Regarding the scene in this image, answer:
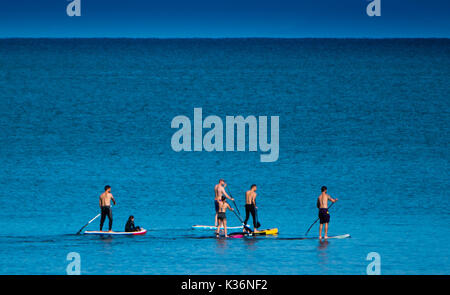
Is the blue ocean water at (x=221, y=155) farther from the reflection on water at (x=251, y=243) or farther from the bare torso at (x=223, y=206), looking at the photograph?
the bare torso at (x=223, y=206)

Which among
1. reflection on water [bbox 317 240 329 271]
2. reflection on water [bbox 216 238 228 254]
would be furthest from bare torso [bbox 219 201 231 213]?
reflection on water [bbox 317 240 329 271]

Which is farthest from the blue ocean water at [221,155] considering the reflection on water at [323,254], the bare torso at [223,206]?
the bare torso at [223,206]

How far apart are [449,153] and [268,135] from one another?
1917cm

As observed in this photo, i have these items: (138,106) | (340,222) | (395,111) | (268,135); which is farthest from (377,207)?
(138,106)

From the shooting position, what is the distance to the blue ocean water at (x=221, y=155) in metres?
27.7

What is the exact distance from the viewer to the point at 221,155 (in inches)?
2761

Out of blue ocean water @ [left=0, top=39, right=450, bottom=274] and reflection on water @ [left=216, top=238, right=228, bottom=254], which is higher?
blue ocean water @ [left=0, top=39, right=450, bottom=274]

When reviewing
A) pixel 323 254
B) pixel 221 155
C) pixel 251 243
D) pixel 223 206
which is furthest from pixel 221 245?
pixel 221 155

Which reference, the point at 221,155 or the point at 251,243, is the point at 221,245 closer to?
the point at 251,243

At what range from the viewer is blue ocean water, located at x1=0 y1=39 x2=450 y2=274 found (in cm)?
2773

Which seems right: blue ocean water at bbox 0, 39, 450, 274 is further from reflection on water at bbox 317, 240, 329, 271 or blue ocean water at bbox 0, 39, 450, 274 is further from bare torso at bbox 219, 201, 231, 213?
bare torso at bbox 219, 201, 231, 213

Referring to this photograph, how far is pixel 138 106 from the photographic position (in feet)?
302

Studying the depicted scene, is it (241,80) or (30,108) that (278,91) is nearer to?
(241,80)

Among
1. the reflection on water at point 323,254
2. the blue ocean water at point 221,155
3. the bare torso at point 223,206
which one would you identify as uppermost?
the blue ocean water at point 221,155
